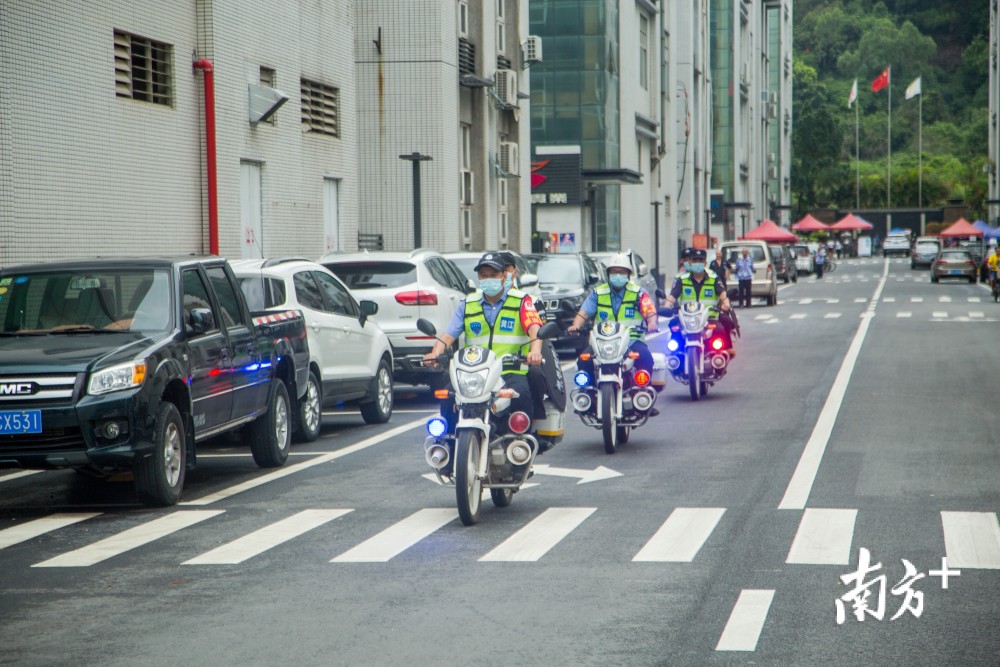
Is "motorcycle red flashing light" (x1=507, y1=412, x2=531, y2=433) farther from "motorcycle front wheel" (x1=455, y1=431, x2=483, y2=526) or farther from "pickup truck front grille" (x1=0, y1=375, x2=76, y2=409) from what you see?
"pickup truck front grille" (x1=0, y1=375, x2=76, y2=409)

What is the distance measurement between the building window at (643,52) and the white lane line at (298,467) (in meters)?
43.2

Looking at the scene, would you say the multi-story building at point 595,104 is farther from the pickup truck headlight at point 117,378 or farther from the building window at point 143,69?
the pickup truck headlight at point 117,378

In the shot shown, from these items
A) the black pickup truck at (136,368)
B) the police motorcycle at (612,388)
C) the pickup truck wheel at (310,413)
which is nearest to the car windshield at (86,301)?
the black pickup truck at (136,368)

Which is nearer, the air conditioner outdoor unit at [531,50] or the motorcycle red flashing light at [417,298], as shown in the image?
the motorcycle red flashing light at [417,298]

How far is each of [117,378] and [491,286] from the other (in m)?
2.64

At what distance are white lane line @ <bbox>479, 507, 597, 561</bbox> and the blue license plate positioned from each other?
3317 millimetres

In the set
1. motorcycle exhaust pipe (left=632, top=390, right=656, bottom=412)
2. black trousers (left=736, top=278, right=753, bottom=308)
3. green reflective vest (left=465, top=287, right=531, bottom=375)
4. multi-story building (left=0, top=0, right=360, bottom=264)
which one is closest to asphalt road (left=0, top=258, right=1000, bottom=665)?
motorcycle exhaust pipe (left=632, top=390, right=656, bottom=412)

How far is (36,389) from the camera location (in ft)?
31.8

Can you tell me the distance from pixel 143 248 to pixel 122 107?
1.92m

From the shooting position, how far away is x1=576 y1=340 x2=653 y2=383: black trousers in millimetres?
13047

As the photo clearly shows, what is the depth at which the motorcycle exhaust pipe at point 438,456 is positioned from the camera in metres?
9.28

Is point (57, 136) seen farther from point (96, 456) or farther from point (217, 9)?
point (96, 456)

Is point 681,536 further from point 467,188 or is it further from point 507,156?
point 507,156

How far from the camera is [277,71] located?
23.7 metres
